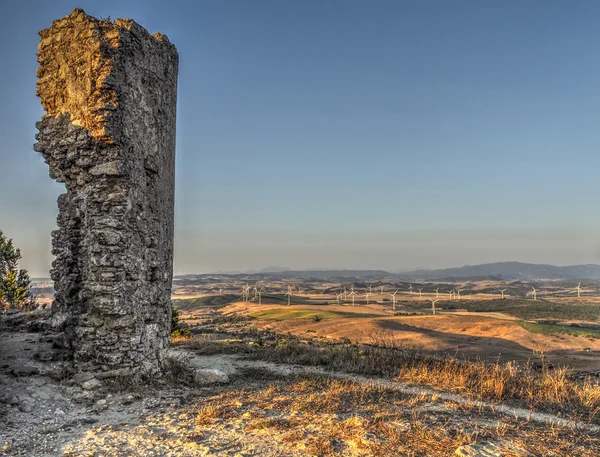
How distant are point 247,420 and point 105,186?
17.1ft

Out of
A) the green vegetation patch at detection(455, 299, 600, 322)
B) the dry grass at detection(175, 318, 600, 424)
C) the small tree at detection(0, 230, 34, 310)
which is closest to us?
the dry grass at detection(175, 318, 600, 424)

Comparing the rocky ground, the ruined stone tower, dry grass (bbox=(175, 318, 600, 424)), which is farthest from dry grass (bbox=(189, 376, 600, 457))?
the ruined stone tower

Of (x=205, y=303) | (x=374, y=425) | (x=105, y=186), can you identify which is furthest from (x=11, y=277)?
(x=205, y=303)

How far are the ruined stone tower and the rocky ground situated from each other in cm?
83

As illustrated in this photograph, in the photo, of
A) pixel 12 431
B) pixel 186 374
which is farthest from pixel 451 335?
pixel 12 431

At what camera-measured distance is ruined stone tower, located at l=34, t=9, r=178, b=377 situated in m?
7.32

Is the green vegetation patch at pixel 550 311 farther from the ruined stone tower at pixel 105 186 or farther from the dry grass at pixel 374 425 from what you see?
the ruined stone tower at pixel 105 186

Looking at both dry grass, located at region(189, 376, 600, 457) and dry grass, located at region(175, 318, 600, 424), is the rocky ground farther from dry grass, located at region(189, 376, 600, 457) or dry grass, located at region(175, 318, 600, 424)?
dry grass, located at region(175, 318, 600, 424)

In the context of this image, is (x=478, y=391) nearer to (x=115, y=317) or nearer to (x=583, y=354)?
(x=115, y=317)

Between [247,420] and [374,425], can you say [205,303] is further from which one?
[374,425]

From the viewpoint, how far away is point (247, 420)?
550 centimetres

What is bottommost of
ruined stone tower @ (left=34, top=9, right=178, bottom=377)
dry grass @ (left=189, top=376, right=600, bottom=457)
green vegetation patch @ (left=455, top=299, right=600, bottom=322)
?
green vegetation patch @ (left=455, top=299, right=600, bottom=322)

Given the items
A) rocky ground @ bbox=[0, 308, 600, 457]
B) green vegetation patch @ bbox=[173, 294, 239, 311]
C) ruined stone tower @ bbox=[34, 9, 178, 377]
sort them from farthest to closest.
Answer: green vegetation patch @ bbox=[173, 294, 239, 311] < ruined stone tower @ bbox=[34, 9, 178, 377] < rocky ground @ bbox=[0, 308, 600, 457]

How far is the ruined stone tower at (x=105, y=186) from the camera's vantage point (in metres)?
7.32
